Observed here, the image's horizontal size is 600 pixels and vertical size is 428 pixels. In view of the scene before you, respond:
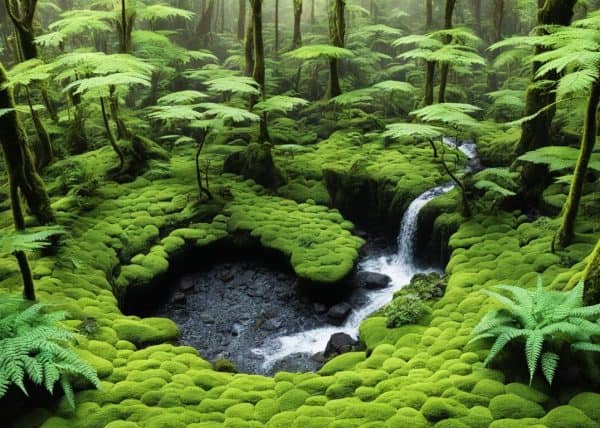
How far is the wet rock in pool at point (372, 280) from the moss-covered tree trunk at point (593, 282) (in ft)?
21.0

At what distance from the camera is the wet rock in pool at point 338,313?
11.1m

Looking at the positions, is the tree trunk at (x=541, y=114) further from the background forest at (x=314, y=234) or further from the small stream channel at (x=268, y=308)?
the small stream channel at (x=268, y=308)

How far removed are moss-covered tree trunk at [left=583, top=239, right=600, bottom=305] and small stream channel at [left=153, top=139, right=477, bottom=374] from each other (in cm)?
537

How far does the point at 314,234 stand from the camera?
43.5ft

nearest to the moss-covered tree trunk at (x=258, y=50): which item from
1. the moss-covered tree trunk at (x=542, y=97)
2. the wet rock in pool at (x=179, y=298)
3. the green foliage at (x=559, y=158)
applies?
the wet rock in pool at (x=179, y=298)

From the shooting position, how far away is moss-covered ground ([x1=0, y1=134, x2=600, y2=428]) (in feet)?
19.5

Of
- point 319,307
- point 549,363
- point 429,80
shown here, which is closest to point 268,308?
point 319,307

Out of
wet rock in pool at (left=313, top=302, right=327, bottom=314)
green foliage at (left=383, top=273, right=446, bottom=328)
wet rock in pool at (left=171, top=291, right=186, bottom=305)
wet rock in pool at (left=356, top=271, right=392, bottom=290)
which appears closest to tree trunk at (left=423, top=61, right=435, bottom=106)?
wet rock in pool at (left=356, top=271, right=392, bottom=290)

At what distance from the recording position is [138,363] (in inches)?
296

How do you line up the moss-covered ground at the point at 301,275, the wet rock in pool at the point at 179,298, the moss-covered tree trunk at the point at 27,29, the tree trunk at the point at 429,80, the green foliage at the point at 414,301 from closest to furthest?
1. the moss-covered ground at the point at 301,275
2. the green foliage at the point at 414,301
3. the moss-covered tree trunk at the point at 27,29
4. the wet rock in pool at the point at 179,298
5. the tree trunk at the point at 429,80

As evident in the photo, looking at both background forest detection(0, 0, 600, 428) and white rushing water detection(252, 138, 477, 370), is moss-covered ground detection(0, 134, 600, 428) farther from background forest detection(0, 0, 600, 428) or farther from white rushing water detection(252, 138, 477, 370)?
white rushing water detection(252, 138, 477, 370)

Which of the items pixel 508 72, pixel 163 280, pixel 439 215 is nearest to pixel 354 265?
pixel 439 215

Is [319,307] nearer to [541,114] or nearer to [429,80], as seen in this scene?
[541,114]

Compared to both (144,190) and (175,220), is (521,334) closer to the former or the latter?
(175,220)
